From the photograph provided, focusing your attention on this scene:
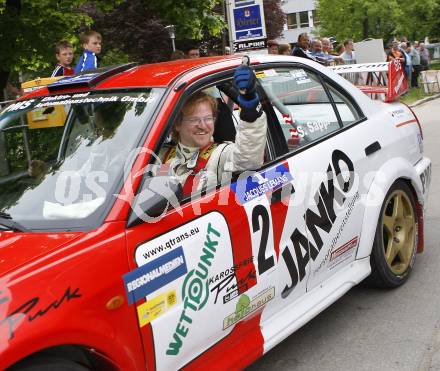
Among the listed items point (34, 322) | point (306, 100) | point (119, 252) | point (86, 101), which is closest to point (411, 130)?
Answer: point (306, 100)

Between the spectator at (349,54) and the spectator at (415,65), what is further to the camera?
the spectator at (415,65)

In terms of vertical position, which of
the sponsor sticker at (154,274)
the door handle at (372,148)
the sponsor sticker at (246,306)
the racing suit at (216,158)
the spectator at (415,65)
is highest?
the racing suit at (216,158)

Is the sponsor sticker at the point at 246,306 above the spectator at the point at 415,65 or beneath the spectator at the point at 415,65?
above

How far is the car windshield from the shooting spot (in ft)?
8.50

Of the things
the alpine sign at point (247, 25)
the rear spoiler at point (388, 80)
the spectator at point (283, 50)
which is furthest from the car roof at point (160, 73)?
the spectator at point (283, 50)

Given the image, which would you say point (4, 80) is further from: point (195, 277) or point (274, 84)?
point (195, 277)

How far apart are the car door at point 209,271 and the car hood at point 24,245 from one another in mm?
277

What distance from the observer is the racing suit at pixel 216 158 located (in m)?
3.00

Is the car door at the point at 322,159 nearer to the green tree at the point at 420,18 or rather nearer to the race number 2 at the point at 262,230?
the race number 2 at the point at 262,230

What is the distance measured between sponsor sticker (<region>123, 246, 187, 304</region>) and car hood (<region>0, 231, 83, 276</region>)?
28 centimetres

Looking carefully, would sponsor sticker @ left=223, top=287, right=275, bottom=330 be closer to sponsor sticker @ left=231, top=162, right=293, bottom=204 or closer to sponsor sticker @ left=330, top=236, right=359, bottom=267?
sponsor sticker @ left=231, top=162, right=293, bottom=204

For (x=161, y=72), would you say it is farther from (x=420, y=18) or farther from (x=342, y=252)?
(x=420, y=18)

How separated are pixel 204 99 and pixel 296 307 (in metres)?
1.21

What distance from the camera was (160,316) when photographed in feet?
8.15
